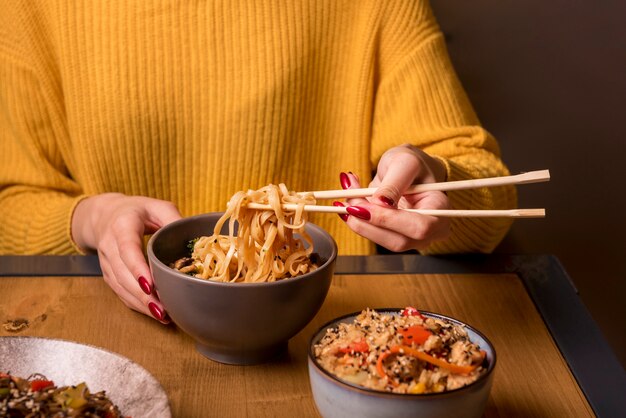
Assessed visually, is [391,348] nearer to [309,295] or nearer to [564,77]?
[309,295]

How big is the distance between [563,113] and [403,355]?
1.54 meters

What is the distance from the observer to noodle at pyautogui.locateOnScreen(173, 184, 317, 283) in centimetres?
103

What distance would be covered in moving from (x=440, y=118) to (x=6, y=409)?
1.13 metres

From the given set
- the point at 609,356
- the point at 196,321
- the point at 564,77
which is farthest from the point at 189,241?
the point at 564,77

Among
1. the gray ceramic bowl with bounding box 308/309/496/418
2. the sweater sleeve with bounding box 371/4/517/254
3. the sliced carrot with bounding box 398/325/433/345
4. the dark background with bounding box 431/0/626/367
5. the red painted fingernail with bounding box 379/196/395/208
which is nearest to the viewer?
the gray ceramic bowl with bounding box 308/309/496/418

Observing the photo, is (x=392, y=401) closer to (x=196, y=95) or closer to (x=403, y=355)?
(x=403, y=355)

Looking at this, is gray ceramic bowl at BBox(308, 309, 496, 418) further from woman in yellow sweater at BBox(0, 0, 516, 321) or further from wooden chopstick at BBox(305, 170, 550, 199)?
woman in yellow sweater at BBox(0, 0, 516, 321)

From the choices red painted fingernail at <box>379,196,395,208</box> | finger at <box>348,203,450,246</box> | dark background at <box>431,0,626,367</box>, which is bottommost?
dark background at <box>431,0,626,367</box>

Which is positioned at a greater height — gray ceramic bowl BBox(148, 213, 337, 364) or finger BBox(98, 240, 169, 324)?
gray ceramic bowl BBox(148, 213, 337, 364)

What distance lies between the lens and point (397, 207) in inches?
40.5

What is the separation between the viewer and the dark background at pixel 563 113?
205 cm

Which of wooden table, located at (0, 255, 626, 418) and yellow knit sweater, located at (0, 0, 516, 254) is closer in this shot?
wooden table, located at (0, 255, 626, 418)

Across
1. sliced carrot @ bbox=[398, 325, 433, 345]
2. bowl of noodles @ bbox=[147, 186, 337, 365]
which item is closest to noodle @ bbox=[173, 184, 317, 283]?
bowl of noodles @ bbox=[147, 186, 337, 365]

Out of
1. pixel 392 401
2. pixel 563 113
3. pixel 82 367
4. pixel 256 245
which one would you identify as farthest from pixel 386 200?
pixel 563 113
